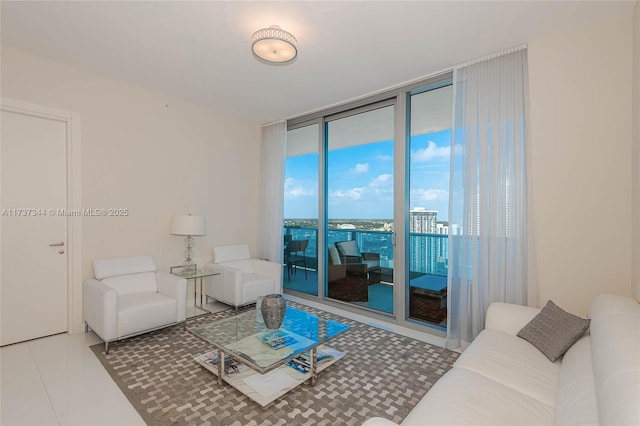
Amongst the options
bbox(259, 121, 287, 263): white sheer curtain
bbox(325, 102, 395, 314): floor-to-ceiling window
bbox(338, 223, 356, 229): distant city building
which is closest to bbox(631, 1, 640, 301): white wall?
bbox(325, 102, 395, 314): floor-to-ceiling window

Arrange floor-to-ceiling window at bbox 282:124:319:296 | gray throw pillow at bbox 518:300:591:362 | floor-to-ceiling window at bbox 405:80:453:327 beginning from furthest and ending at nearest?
floor-to-ceiling window at bbox 282:124:319:296
floor-to-ceiling window at bbox 405:80:453:327
gray throw pillow at bbox 518:300:591:362

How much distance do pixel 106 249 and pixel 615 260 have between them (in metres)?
4.86

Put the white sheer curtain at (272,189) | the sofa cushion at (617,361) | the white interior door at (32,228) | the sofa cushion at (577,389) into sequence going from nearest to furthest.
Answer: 1. the sofa cushion at (617,361)
2. the sofa cushion at (577,389)
3. the white interior door at (32,228)
4. the white sheer curtain at (272,189)

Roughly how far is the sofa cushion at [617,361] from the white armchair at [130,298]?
3.33 meters

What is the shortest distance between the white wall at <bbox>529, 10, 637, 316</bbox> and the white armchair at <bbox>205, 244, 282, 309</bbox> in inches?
121

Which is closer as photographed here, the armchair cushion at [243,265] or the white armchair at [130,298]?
the white armchair at [130,298]

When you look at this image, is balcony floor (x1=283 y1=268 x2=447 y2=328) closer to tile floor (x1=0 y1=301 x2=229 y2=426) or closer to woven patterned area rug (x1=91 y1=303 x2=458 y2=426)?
woven patterned area rug (x1=91 y1=303 x2=458 y2=426)

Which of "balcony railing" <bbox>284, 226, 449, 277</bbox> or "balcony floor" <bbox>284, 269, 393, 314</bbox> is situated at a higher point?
"balcony railing" <bbox>284, 226, 449, 277</bbox>

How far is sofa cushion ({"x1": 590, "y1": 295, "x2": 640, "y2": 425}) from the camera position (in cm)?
89

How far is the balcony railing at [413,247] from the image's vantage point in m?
3.55

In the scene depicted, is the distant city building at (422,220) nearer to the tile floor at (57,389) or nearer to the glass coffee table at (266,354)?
the glass coffee table at (266,354)

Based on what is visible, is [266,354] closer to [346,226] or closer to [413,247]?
[413,247]

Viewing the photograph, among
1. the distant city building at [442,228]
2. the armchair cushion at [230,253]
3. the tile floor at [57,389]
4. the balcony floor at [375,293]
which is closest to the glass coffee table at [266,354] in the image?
the tile floor at [57,389]

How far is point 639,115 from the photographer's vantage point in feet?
6.68
